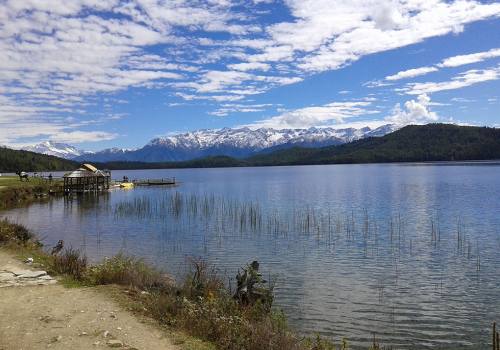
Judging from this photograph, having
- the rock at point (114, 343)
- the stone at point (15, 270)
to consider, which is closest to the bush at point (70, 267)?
the stone at point (15, 270)

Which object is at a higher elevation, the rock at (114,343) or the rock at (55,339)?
the rock at (55,339)

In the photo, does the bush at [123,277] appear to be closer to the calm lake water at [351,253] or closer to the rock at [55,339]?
the rock at [55,339]

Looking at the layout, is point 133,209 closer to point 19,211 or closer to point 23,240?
point 19,211

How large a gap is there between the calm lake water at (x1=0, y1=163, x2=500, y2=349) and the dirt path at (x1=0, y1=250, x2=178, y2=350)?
661 centimetres

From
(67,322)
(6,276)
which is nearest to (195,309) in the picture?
(67,322)

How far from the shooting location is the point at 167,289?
14.6 meters

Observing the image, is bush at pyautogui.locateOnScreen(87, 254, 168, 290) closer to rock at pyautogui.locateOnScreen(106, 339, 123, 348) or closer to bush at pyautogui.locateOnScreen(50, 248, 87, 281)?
bush at pyautogui.locateOnScreen(50, 248, 87, 281)

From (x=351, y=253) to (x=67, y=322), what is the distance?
63.6ft

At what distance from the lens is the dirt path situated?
32.1 ft

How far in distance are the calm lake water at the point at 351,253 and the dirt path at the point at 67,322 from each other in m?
6.61

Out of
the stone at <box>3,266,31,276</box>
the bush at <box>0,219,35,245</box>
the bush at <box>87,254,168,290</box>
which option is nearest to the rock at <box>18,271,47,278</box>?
the stone at <box>3,266,31,276</box>

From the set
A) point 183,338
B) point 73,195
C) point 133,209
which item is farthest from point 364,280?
point 73,195

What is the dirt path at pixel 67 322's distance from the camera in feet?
32.1

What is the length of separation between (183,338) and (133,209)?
152 feet
